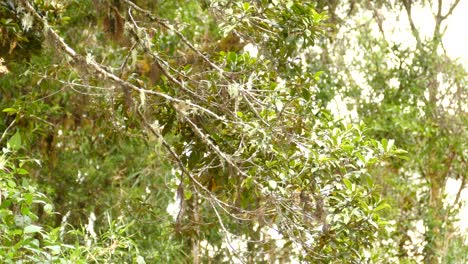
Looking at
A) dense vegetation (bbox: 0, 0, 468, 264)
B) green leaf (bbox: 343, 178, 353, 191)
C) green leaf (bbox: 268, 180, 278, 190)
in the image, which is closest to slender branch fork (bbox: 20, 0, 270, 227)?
dense vegetation (bbox: 0, 0, 468, 264)

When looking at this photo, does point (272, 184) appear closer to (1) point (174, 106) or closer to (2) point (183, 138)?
(1) point (174, 106)

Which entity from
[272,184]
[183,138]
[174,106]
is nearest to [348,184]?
[272,184]

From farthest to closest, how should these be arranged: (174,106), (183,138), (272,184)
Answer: (183,138)
(174,106)
(272,184)

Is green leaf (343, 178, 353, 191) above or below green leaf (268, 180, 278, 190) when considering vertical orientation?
above

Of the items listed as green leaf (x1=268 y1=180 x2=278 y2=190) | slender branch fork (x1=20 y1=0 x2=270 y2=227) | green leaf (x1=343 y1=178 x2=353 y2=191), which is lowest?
green leaf (x1=268 y1=180 x2=278 y2=190)

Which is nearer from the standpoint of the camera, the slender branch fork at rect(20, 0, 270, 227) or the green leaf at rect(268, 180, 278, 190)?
the green leaf at rect(268, 180, 278, 190)

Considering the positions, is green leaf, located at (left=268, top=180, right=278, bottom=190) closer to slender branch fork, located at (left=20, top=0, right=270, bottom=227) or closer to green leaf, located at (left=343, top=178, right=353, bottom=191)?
slender branch fork, located at (left=20, top=0, right=270, bottom=227)

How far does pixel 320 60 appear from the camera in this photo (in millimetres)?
8625

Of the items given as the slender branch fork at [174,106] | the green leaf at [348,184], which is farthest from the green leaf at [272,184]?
the green leaf at [348,184]

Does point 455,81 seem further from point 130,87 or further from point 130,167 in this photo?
point 130,87

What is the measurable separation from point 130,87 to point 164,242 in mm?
3492

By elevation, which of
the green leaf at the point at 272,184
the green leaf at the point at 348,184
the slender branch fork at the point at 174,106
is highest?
the slender branch fork at the point at 174,106

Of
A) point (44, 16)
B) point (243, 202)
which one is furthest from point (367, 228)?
point (44, 16)

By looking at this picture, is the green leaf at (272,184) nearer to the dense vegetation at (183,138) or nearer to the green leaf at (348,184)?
the dense vegetation at (183,138)
